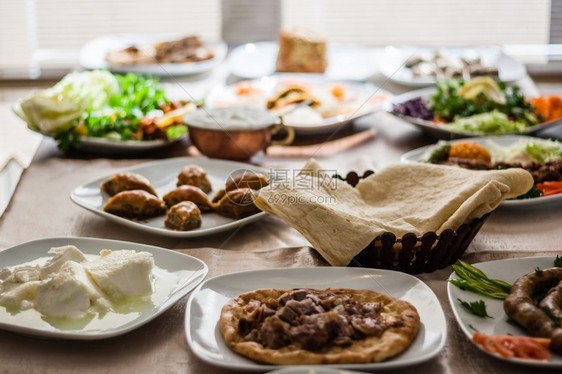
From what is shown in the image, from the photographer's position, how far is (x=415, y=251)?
5.91 feet

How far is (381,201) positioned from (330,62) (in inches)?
91.5

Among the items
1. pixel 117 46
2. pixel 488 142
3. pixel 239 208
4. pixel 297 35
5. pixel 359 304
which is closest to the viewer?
pixel 359 304

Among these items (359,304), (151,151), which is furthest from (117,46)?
(359,304)

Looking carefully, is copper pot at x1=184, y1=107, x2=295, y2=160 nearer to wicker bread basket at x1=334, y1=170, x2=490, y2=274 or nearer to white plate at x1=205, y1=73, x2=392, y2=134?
white plate at x1=205, y1=73, x2=392, y2=134

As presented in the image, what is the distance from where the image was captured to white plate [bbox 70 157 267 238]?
2.10 m

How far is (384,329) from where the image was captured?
1.47 m

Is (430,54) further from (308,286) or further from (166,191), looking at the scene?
(308,286)

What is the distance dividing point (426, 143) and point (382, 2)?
344 centimetres

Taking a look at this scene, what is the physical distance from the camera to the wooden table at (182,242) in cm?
150

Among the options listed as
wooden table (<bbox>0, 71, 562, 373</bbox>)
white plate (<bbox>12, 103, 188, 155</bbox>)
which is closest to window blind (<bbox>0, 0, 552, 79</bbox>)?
wooden table (<bbox>0, 71, 562, 373</bbox>)

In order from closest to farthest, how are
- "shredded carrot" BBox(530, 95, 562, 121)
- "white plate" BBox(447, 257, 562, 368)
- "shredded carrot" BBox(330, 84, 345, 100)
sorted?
"white plate" BBox(447, 257, 562, 368), "shredded carrot" BBox(530, 95, 562, 121), "shredded carrot" BBox(330, 84, 345, 100)

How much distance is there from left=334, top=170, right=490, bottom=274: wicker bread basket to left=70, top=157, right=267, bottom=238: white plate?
1.64 feet

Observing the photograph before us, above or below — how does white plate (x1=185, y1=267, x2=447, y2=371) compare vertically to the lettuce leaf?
below

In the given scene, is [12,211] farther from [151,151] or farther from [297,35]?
[297,35]
